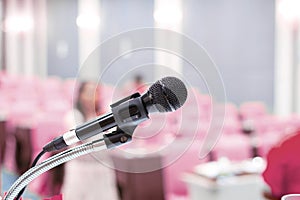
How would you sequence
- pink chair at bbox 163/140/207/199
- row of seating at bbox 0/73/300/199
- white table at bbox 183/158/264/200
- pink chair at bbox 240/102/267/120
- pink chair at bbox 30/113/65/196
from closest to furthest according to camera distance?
row of seating at bbox 0/73/300/199 → white table at bbox 183/158/264/200 → pink chair at bbox 163/140/207/199 → pink chair at bbox 30/113/65/196 → pink chair at bbox 240/102/267/120

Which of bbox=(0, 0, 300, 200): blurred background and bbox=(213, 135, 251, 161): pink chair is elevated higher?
bbox=(0, 0, 300, 200): blurred background

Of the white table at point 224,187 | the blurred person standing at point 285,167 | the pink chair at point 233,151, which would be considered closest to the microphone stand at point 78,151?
the blurred person standing at point 285,167

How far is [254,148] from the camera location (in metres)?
4.36

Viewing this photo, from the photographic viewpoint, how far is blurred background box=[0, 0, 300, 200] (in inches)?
40.9

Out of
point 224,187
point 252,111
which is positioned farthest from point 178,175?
point 252,111

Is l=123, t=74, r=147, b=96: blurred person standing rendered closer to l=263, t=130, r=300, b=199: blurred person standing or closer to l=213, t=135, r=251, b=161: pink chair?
l=263, t=130, r=300, b=199: blurred person standing

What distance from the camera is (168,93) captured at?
2.58 ft

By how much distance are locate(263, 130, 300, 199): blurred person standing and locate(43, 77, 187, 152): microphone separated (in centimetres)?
154

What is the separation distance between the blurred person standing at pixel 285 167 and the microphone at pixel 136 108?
1.54m

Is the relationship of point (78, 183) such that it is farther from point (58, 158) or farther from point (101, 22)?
point (101, 22)

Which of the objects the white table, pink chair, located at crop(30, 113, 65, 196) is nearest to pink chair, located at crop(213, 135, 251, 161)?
the white table

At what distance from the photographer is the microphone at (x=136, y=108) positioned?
2.55 ft

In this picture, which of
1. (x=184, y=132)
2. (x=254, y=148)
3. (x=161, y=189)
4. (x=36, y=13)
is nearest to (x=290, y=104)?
(x=254, y=148)

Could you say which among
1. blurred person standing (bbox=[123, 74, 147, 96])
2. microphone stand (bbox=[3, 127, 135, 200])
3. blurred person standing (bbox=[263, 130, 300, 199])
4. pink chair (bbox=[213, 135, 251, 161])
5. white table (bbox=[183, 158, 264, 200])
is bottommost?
white table (bbox=[183, 158, 264, 200])
